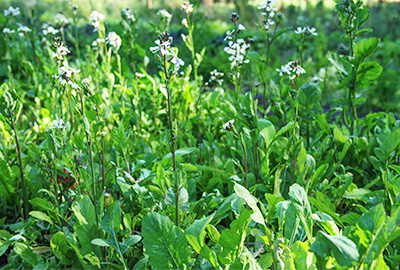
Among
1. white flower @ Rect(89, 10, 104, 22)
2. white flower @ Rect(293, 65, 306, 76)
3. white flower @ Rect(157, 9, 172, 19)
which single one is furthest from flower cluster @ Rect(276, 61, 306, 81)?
white flower @ Rect(89, 10, 104, 22)

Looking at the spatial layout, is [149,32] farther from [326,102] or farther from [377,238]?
[377,238]

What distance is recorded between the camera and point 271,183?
85.2 inches

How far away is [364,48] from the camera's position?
224cm

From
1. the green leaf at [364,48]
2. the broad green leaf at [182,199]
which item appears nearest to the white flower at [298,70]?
the green leaf at [364,48]

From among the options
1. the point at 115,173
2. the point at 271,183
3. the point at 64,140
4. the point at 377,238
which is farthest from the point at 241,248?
the point at 64,140

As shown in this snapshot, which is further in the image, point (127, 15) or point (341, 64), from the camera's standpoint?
point (127, 15)

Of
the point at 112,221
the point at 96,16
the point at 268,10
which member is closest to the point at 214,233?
the point at 112,221

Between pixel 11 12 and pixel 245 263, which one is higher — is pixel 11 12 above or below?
above

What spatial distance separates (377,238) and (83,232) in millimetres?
1216

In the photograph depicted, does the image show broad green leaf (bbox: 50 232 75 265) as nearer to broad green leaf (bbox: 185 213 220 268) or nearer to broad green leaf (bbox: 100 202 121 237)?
broad green leaf (bbox: 100 202 121 237)

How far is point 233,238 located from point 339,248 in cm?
48

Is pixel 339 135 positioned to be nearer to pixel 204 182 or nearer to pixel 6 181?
pixel 204 182

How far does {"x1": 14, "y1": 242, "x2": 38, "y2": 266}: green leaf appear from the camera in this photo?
180 centimetres

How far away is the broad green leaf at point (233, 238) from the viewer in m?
1.52
